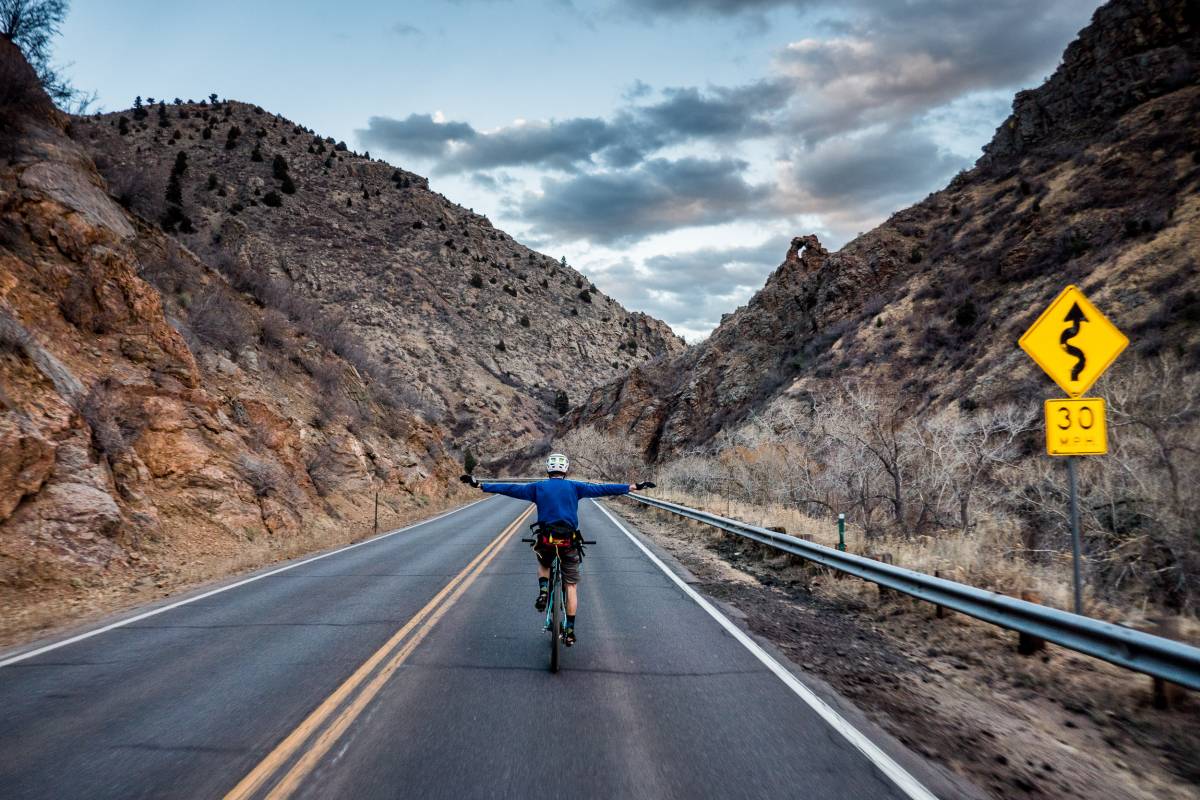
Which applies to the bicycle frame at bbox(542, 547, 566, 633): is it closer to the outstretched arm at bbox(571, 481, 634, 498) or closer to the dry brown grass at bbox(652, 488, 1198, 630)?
the outstretched arm at bbox(571, 481, 634, 498)

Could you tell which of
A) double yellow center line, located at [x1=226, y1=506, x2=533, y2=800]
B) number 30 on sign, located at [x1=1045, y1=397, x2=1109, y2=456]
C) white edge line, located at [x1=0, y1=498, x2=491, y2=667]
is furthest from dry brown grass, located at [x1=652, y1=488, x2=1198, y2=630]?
white edge line, located at [x1=0, y1=498, x2=491, y2=667]

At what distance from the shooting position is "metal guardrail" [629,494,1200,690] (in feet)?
13.1

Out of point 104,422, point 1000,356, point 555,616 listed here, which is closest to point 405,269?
point 1000,356

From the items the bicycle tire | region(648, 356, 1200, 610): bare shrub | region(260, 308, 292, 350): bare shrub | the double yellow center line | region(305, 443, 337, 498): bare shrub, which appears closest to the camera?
the double yellow center line

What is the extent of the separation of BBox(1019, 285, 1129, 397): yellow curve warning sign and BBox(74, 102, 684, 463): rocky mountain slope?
49.9 m

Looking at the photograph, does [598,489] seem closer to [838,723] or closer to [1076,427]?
[838,723]

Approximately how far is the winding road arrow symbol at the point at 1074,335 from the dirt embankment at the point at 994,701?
2704 mm

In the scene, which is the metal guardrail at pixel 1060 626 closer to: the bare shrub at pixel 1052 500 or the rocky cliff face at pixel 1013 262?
the bare shrub at pixel 1052 500

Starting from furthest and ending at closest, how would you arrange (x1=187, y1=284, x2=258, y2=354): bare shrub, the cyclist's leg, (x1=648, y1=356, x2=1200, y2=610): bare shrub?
(x1=187, y1=284, x2=258, y2=354): bare shrub
(x1=648, y1=356, x2=1200, y2=610): bare shrub
the cyclist's leg

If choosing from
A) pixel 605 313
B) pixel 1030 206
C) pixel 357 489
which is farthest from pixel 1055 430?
pixel 605 313

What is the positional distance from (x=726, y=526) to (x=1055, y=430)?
9.25m

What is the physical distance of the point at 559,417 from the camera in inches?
2955

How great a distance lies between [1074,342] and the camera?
639cm

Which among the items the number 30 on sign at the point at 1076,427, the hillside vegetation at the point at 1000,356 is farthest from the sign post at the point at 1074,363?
the hillside vegetation at the point at 1000,356
